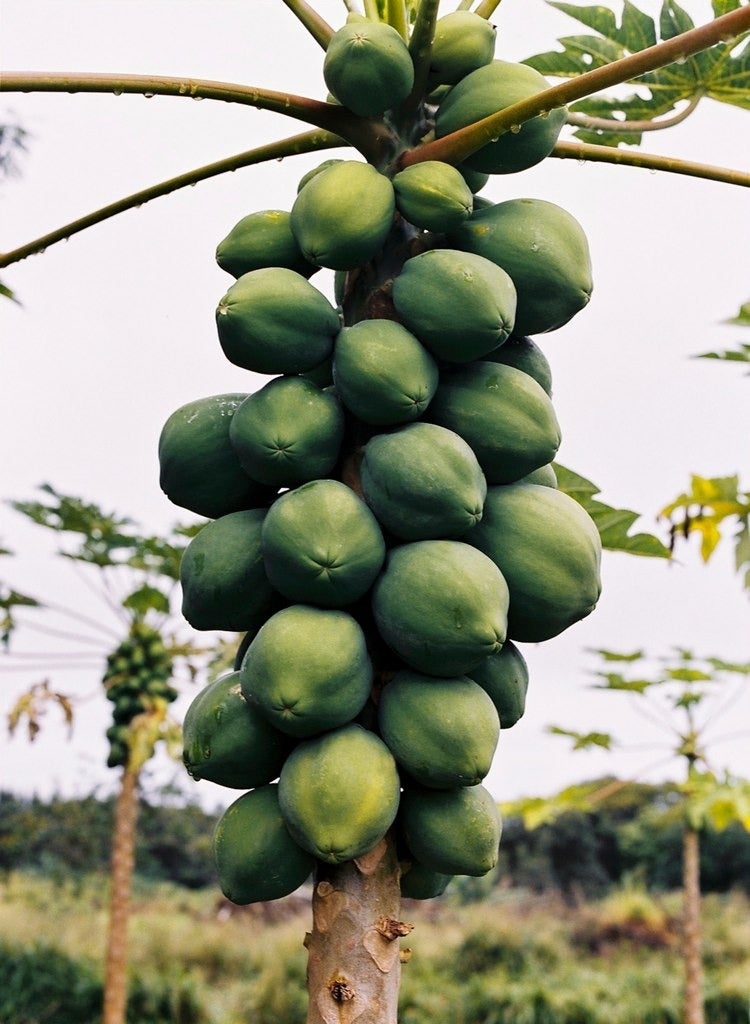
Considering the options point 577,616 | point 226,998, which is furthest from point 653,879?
point 577,616

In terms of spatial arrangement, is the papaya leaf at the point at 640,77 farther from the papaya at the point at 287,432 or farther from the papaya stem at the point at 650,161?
the papaya at the point at 287,432

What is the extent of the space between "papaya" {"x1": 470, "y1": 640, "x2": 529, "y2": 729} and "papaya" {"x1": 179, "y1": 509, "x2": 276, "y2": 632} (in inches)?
12.2

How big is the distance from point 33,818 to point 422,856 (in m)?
14.5

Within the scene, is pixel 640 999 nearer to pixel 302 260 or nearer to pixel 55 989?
pixel 55 989

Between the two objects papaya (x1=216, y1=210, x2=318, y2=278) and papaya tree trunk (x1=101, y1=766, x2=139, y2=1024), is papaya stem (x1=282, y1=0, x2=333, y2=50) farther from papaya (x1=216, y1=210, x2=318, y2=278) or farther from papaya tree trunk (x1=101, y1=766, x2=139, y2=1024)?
papaya tree trunk (x1=101, y1=766, x2=139, y2=1024)

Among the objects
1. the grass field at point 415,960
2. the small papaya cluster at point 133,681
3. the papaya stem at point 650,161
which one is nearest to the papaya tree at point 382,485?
the papaya stem at point 650,161

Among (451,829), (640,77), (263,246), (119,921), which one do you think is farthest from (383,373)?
(119,921)

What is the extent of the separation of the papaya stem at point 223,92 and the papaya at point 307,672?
0.80 m

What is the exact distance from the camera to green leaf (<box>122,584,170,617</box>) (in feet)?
21.7

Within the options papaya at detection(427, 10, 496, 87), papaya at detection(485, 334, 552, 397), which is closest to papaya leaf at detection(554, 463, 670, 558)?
papaya at detection(485, 334, 552, 397)

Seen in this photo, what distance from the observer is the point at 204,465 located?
1.53 meters

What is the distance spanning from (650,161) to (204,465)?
964 mm

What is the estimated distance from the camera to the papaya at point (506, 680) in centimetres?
146

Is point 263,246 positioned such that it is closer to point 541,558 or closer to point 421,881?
point 541,558
